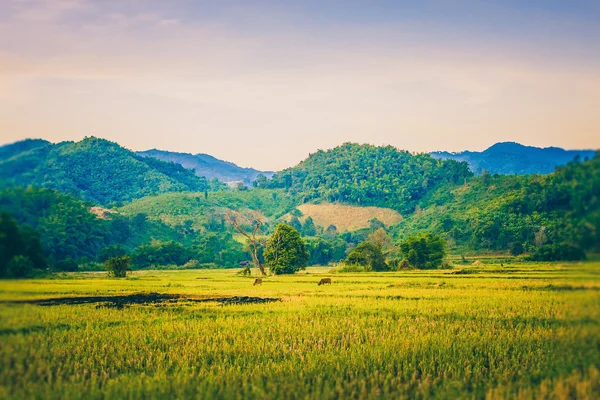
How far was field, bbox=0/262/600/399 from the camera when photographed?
7.84 m

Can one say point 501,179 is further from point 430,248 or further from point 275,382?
point 275,382

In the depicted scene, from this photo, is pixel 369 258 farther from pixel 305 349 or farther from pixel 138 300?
pixel 305 349

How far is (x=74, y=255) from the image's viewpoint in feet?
40.0

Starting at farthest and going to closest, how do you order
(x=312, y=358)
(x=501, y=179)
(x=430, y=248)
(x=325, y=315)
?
(x=501, y=179), (x=430, y=248), (x=325, y=315), (x=312, y=358)

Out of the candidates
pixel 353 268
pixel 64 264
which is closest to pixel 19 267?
pixel 64 264

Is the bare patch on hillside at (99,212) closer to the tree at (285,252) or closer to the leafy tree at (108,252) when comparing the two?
the leafy tree at (108,252)

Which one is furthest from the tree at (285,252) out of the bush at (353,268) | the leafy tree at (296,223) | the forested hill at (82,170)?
the leafy tree at (296,223)

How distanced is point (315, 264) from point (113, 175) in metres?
71.3

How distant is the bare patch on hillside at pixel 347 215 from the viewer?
165 m

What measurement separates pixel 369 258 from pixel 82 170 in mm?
35695

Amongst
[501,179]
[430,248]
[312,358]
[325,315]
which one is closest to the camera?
[312,358]

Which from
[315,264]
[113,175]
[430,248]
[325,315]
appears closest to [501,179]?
[315,264]

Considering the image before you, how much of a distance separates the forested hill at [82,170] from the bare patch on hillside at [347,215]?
2358 inches

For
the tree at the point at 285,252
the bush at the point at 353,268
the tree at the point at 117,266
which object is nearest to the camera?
the tree at the point at 117,266
